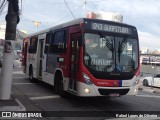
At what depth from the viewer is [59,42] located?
551 inches

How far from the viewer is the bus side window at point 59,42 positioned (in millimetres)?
13352

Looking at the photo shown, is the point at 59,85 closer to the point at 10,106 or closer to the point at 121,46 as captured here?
the point at 121,46

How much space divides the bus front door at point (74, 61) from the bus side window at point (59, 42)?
90cm

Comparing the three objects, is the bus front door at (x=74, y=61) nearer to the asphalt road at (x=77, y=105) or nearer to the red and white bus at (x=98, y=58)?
the red and white bus at (x=98, y=58)

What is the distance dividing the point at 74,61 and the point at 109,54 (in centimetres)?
135

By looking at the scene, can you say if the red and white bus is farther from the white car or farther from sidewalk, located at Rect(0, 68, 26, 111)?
the white car

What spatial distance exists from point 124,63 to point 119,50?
506 millimetres

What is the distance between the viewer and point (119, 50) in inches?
461

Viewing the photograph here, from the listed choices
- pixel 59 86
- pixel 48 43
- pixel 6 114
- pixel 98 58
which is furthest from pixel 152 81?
pixel 6 114

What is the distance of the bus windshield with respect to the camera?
37.1 ft

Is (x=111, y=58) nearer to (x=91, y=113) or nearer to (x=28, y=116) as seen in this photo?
(x=91, y=113)

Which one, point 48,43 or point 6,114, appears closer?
point 6,114

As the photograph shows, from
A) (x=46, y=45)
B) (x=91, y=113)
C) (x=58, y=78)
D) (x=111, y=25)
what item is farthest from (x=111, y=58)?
(x=46, y=45)

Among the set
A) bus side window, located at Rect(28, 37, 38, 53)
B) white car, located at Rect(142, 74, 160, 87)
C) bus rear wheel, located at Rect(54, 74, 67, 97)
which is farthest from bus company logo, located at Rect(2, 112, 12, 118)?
white car, located at Rect(142, 74, 160, 87)
